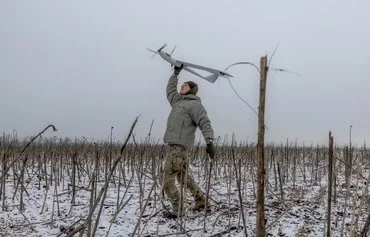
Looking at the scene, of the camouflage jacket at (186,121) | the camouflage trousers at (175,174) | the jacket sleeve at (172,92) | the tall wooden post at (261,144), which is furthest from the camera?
the jacket sleeve at (172,92)

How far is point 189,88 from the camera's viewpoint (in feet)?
15.1

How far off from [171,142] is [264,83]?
11.2 feet

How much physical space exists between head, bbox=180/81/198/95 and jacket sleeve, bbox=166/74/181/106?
0.21ft

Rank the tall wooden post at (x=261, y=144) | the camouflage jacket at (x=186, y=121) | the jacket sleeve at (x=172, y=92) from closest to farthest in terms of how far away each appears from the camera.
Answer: the tall wooden post at (x=261, y=144) → the camouflage jacket at (x=186, y=121) → the jacket sleeve at (x=172, y=92)

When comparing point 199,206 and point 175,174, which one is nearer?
point 175,174

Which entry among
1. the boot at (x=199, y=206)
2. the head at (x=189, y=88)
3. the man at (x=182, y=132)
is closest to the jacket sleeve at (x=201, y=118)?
the man at (x=182, y=132)

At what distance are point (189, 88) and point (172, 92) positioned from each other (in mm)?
190

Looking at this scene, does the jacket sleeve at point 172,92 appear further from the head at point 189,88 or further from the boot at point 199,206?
the boot at point 199,206

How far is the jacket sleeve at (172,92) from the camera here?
15.0 feet

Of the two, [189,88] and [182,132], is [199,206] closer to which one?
[182,132]

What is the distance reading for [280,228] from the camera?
12.9 feet

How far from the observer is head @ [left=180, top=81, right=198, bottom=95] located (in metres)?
4.59

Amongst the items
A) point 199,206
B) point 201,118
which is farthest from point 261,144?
point 199,206

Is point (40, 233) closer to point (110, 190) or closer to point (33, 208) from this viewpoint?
point (33, 208)
